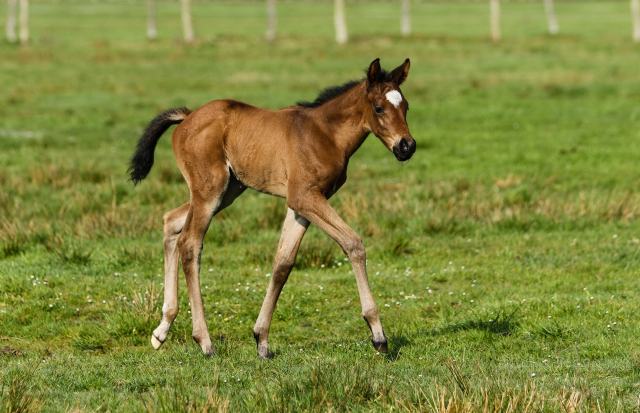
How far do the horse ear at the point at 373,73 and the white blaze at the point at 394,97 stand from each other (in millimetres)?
187

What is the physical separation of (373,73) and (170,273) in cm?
266

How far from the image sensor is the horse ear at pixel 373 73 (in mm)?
5811

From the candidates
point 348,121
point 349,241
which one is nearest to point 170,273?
Answer: point 349,241

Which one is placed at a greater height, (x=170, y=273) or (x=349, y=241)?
(x=349, y=241)

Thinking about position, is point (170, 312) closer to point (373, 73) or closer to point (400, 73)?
point (373, 73)

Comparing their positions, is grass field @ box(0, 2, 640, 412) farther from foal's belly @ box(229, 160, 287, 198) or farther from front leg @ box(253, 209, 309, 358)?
foal's belly @ box(229, 160, 287, 198)

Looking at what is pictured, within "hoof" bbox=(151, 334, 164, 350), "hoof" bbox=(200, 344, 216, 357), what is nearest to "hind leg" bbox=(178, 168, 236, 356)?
"hoof" bbox=(200, 344, 216, 357)


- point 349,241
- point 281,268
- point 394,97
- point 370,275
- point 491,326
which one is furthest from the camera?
point 370,275

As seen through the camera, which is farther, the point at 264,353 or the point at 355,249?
the point at 264,353

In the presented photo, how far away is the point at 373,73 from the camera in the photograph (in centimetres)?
591

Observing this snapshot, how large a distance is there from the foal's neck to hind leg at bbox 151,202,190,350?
166cm

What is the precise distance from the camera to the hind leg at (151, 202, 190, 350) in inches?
268

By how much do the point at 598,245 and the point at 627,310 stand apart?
290 cm

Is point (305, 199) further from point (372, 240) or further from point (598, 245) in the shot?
point (598, 245)
